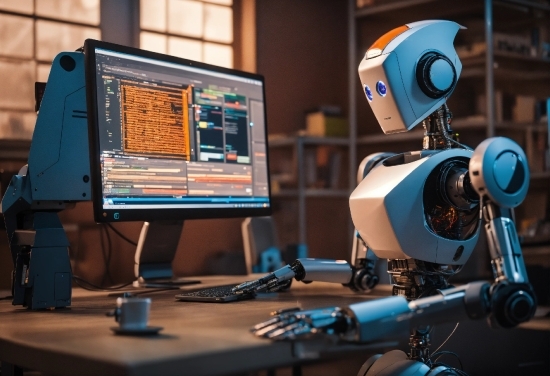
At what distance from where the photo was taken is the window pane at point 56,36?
307 cm

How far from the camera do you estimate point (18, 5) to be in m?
3.02

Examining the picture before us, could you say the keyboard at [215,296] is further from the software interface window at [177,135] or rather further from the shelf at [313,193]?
the shelf at [313,193]

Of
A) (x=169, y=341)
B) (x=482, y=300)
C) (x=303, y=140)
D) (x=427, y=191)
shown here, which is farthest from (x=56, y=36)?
(x=482, y=300)

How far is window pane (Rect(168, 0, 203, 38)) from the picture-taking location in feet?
11.7

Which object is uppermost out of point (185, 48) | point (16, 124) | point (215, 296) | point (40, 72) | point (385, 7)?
point (385, 7)

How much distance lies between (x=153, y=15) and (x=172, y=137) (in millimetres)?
2020

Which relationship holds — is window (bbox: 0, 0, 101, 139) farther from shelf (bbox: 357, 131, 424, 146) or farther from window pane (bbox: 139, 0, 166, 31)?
shelf (bbox: 357, 131, 424, 146)

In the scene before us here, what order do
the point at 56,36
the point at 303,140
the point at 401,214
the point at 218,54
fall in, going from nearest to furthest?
the point at 401,214
the point at 56,36
the point at 303,140
the point at 218,54

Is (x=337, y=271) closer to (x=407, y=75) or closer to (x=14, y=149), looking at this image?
(x=407, y=75)

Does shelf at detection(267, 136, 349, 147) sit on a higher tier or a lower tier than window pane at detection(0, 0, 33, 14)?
lower

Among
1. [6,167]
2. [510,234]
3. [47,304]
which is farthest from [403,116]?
[6,167]

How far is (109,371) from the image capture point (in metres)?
0.77

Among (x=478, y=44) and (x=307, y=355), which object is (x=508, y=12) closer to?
(x=478, y=44)

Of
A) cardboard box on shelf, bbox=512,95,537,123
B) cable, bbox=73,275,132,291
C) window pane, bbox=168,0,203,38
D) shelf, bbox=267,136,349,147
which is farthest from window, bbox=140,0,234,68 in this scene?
cable, bbox=73,275,132,291
